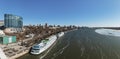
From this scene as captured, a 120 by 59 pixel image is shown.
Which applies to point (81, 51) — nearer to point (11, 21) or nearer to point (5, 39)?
point (5, 39)

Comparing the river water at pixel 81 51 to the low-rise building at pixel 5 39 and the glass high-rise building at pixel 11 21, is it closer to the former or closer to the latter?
the low-rise building at pixel 5 39

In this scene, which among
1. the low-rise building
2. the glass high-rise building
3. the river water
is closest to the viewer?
the river water

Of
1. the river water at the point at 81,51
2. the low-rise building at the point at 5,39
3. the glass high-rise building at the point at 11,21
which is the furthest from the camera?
the glass high-rise building at the point at 11,21

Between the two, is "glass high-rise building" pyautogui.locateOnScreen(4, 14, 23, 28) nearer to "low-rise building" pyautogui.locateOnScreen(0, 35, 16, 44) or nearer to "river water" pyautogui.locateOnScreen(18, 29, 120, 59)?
"low-rise building" pyautogui.locateOnScreen(0, 35, 16, 44)

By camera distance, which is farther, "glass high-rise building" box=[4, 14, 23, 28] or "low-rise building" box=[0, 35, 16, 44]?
"glass high-rise building" box=[4, 14, 23, 28]

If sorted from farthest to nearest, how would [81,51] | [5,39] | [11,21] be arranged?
[11,21] → [5,39] → [81,51]

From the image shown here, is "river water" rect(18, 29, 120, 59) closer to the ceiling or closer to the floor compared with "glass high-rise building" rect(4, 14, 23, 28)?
closer to the floor

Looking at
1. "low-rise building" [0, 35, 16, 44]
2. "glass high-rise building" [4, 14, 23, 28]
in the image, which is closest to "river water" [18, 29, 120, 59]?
"low-rise building" [0, 35, 16, 44]

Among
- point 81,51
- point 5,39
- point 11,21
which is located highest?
point 11,21

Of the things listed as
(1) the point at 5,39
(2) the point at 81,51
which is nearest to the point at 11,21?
(1) the point at 5,39

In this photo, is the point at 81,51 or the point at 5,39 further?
the point at 5,39

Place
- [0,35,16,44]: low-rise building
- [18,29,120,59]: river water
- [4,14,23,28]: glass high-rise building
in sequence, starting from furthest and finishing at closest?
[4,14,23,28]: glass high-rise building, [0,35,16,44]: low-rise building, [18,29,120,59]: river water

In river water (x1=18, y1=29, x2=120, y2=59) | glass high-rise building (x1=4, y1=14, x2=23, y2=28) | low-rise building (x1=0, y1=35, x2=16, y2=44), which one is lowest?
river water (x1=18, y1=29, x2=120, y2=59)

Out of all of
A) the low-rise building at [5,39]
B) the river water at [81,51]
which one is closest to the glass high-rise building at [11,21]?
the low-rise building at [5,39]
